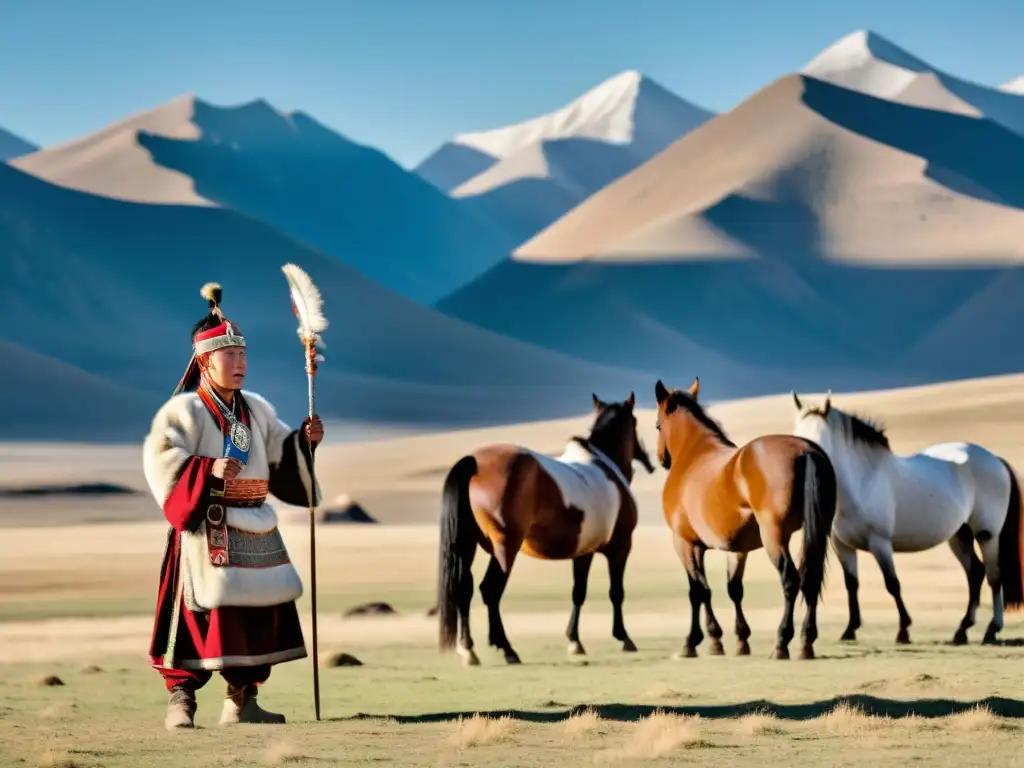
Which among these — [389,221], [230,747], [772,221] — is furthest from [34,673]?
[389,221]

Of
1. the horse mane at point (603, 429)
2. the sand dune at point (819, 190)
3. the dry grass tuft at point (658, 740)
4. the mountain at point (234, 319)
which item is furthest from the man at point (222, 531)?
the sand dune at point (819, 190)

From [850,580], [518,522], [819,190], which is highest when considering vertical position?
[819,190]

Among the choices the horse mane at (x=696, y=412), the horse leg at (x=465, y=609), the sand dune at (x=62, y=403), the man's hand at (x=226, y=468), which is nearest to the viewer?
the man's hand at (x=226, y=468)

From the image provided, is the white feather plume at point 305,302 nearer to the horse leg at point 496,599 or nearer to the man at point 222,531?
the man at point 222,531

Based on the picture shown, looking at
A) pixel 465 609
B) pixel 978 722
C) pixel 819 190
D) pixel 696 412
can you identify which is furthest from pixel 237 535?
pixel 819 190

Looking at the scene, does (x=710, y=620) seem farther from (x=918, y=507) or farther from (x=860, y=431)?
(x=918, y=507)

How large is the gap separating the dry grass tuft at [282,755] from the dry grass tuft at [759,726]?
2225 mm

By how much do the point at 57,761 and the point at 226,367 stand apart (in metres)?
2.16

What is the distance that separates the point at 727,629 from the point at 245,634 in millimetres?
7321

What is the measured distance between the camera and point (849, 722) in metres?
9.16

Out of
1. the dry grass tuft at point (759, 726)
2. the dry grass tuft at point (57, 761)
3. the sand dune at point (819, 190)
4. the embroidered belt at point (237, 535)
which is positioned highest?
the sand dune at point (819, 190)

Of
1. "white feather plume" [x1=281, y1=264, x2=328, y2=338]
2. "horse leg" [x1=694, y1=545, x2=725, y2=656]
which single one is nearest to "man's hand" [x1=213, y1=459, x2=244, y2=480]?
"white feather plume" [x1=281, y1=264, x2=328, y2=338]

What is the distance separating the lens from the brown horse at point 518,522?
12648mm

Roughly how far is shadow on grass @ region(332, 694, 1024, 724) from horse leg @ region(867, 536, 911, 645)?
3.89 metres
